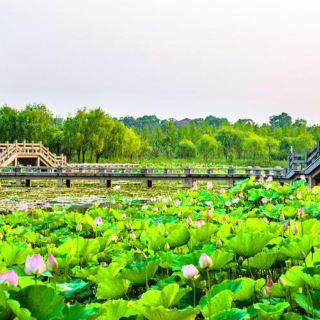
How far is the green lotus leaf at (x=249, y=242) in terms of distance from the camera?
1846mm

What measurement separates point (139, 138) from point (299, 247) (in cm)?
4965

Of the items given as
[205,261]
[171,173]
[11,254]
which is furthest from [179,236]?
[171,173]

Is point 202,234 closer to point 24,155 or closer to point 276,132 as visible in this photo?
point 24,155

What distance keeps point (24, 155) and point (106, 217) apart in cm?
2971

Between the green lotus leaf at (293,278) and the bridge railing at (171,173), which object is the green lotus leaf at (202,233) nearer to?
the green lotus leaf at (293,278)

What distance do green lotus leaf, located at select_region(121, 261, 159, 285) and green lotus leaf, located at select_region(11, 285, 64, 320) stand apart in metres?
0.51

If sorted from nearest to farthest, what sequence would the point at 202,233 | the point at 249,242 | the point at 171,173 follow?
the point at 249,242
the point at 202,233
the point at 171,173

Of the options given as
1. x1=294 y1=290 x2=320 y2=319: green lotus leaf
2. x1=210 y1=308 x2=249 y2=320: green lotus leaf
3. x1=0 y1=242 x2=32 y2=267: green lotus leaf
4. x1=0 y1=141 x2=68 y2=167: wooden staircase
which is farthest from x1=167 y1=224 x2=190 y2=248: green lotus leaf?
x1=0 y1=141 x2=68 y2=167: wooden staircase

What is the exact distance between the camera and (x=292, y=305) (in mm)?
1570

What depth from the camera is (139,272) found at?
1.68 m

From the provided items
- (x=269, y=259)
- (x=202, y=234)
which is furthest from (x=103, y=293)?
(x=202, y=234)

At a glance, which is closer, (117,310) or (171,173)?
(117,310)

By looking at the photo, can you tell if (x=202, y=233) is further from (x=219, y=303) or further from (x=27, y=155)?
(x=27, y=155)

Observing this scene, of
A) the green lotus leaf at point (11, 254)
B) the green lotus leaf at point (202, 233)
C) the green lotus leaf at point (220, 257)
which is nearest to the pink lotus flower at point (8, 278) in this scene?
the green lotus leaf at point (220, 257)
